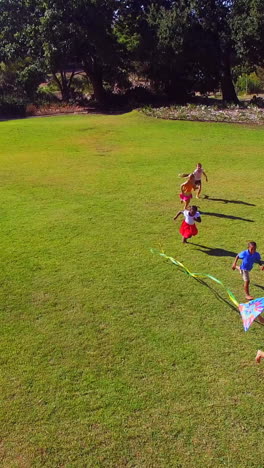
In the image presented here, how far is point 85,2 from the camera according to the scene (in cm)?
3036

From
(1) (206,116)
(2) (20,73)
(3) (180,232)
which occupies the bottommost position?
(3) (180,232)

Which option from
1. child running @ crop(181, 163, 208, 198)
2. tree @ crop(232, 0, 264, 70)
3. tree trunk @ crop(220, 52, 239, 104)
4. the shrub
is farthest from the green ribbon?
the shrub

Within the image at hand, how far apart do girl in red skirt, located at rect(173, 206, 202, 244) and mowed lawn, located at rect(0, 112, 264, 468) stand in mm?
366

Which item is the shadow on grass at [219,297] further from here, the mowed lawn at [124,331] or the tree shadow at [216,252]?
the tree shadow at [216,252]

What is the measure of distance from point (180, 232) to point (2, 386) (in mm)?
5853

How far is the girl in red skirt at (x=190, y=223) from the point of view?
32.9ft

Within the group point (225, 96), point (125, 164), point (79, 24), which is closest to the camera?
point (125, 164)

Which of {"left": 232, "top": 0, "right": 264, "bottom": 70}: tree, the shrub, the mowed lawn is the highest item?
{"left": 232, "top": 0, "right": 264, "bottom": 70}: tree

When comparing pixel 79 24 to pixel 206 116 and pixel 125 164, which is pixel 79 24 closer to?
pixel 206 116

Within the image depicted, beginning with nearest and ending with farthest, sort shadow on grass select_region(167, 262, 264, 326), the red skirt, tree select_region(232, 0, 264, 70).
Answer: shadow on grass select_region(167, 262, 264, 326) < the red skirt < tree select_region(232, 0, 264, 70)

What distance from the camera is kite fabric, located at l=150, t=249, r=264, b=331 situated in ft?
21.0

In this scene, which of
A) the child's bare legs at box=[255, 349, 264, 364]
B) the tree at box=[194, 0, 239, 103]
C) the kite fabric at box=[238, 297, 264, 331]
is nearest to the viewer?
the child's bare legs at box=[255, 349, 264, 364]

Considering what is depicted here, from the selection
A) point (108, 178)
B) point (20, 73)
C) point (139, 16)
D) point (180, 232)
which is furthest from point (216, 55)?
point (180, 232)

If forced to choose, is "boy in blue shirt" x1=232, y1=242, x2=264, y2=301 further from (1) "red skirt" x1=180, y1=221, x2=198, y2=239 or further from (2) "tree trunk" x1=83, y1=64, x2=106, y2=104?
(2) "tree trunk" x1=83, y1=64, x2=106, y2=104
